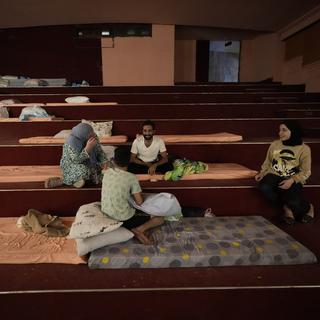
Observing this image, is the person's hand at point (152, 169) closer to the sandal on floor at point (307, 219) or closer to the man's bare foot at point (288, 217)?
the man's bare foot at point (288, 217)

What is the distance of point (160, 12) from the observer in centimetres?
588

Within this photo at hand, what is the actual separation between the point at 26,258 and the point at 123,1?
527cm

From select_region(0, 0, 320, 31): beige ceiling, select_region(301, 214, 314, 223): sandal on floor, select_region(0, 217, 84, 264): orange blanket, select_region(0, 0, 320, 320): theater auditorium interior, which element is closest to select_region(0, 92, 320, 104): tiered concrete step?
select_region(0, 0, 320, 320): theater auditorium interior

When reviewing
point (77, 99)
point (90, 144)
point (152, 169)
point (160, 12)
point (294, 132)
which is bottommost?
point (152, 169)

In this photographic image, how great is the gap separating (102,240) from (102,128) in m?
1.80

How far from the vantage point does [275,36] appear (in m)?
6.73

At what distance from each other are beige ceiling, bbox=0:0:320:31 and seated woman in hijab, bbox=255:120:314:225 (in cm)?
445

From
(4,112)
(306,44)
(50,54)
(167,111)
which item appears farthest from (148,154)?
(50,54)

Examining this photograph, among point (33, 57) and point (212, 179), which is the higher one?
point (33, 57)

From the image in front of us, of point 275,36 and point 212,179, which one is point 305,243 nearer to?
point 212,179

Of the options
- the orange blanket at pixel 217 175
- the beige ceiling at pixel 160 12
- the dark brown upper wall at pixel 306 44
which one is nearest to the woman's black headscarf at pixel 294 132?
the orange blanket at pixel 217 175

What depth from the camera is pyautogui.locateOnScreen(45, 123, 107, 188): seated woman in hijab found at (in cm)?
206

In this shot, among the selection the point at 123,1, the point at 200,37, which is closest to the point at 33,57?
the point at 123,1

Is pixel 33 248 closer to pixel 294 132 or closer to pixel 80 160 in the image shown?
pixel 80 160
